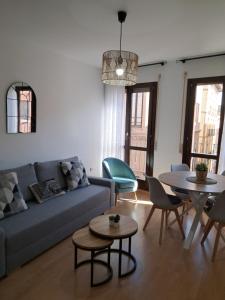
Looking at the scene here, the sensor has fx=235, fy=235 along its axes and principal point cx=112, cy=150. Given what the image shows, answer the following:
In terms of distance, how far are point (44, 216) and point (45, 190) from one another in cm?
58

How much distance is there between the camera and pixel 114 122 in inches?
196

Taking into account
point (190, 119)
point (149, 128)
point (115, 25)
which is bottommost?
point (149, 128)

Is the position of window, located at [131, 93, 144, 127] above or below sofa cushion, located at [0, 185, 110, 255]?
above

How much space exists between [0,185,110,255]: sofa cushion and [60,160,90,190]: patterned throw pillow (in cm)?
11

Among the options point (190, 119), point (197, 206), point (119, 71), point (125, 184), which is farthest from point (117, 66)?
point (190, 119)

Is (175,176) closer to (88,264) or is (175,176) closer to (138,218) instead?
(138,218)

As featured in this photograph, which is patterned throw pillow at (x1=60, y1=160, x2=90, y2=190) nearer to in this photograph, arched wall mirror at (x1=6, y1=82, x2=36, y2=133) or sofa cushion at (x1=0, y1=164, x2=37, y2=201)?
sofa cushion at (x1=0, y1=164, x2=37, y2=201)

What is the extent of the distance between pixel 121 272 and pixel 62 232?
0.88 m

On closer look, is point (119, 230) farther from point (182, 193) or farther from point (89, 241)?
point (182, 193)

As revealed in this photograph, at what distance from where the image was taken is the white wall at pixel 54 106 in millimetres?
3205

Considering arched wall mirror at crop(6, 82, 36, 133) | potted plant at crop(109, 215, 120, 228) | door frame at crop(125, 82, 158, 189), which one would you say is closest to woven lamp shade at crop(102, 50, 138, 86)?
Result: potted plant at crop(109, 215, 120, 228)

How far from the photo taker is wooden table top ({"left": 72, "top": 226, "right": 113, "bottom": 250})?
82.3 inches

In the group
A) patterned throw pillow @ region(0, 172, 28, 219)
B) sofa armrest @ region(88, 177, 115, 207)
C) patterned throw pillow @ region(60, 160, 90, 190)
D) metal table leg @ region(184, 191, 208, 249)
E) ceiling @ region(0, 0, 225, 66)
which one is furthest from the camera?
sofa armrest @ region(88, 177, 115, 207)

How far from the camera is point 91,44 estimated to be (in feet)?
11.0
